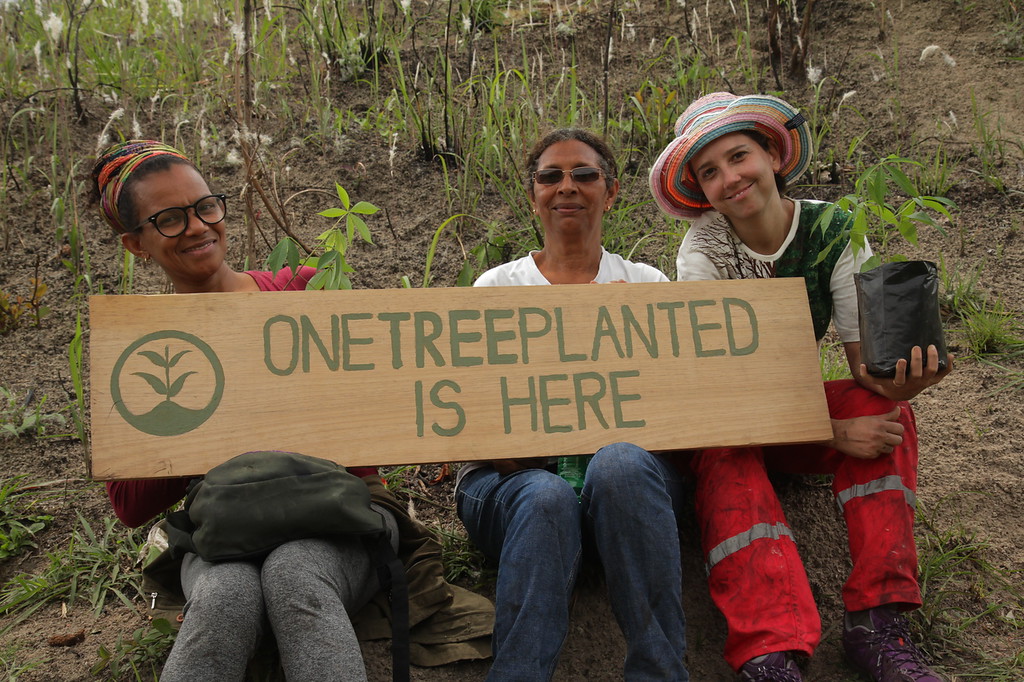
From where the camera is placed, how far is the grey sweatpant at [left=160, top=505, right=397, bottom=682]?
6.15 feet

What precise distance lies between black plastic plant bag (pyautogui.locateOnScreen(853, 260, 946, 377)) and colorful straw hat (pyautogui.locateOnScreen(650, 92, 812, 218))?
684 millimetres

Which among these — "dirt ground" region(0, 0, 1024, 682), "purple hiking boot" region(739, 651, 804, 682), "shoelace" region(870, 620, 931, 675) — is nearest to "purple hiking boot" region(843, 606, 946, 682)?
"shoelace" region(870, 620, 931, 675)

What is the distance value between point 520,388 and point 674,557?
1.96 ft

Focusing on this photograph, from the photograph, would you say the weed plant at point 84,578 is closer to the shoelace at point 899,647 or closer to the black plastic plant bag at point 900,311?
the shoelace at point 899,647

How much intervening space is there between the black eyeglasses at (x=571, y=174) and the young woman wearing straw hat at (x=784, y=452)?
7.9 inches

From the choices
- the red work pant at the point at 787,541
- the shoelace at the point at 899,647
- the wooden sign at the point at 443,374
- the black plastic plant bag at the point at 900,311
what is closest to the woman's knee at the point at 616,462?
the wooden sign at the point at 443,374

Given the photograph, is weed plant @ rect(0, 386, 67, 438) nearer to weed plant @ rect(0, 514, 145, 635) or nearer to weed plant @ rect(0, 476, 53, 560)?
weed plant @ rect(0, 476, 53, 560)

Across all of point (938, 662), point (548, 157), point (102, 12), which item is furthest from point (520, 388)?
point (102, 12)

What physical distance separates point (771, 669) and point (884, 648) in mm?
355

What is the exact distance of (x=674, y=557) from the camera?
2.11 meters

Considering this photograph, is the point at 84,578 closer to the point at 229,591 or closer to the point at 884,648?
the point at 229,591

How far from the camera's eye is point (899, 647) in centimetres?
228

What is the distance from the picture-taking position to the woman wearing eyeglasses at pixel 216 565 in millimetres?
1893

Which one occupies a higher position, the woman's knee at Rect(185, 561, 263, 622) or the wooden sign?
the wooden sign
